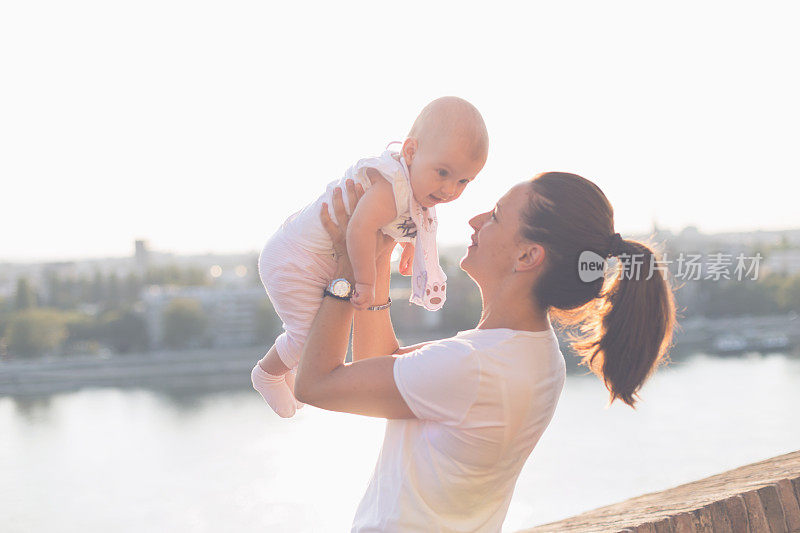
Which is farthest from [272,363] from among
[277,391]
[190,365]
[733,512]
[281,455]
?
[190,365]

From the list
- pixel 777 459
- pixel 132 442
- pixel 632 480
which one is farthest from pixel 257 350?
pixel 777 459

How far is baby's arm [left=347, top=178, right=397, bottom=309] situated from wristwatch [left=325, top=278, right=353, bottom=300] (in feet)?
0.08

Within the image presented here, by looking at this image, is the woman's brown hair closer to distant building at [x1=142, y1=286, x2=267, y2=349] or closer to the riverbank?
the riverbank

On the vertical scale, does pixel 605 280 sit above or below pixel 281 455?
above

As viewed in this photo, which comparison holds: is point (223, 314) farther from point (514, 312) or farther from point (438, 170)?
point (514, 312)

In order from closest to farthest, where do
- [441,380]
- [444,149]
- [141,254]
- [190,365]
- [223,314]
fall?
1. [441,380]
2. [444,149]
3. [190,365]
4. [223,314]
5. [141,254]

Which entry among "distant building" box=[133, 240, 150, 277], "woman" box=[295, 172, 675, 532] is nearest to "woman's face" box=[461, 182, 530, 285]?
"woman" box=[295, 172, 675, 532]

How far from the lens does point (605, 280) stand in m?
0.62

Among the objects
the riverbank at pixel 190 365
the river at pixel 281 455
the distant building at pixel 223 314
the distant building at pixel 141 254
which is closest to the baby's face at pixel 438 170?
the river at pixel 281 455

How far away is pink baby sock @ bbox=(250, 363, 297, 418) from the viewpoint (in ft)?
2.76

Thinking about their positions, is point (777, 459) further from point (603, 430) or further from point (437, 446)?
point (603, 430)

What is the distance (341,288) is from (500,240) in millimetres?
136

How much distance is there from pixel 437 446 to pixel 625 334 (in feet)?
0.57

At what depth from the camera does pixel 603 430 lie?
977 cm
